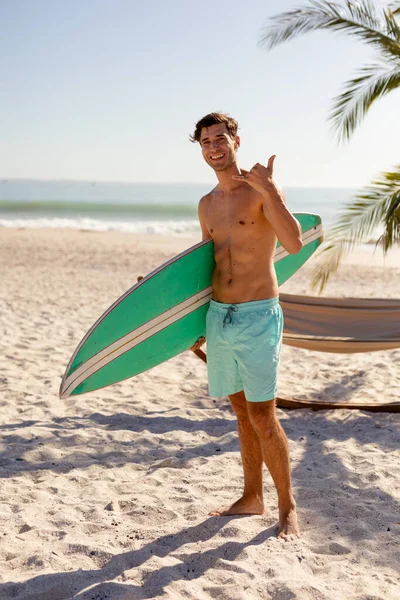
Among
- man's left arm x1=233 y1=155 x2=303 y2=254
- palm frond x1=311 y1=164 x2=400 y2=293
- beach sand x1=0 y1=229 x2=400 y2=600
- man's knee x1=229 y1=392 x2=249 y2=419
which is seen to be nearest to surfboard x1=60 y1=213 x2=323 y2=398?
man's knee x1=229 y1=392 x2=249 y2=419

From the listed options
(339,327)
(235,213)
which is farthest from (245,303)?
(339,327)

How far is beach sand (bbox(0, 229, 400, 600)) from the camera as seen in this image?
2354 mm

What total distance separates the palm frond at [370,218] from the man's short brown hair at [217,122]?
2.86m

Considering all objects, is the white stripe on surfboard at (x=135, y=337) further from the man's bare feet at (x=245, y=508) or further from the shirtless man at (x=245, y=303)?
the man's bare feet at (x=245, y=508)

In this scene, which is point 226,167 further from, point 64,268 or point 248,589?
point 64,268

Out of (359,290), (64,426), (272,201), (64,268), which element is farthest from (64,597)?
(64,268)

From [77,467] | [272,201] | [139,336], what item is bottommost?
[77,467]

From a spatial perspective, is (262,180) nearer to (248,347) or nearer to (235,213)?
(235,213)

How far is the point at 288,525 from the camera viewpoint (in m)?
2.67

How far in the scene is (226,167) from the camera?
258 centimetres

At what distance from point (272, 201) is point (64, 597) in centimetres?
159

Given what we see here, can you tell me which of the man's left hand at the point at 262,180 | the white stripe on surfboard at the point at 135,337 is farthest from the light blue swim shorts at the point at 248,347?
the man's left hand at the point at 262,180

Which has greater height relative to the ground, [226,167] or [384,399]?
[226,167]

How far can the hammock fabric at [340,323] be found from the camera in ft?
14.9
